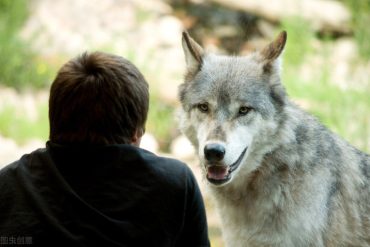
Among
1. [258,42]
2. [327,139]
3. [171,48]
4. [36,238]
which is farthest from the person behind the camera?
[258,42]

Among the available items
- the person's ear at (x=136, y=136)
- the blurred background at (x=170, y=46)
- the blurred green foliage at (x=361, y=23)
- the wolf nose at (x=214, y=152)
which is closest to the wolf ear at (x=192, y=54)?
the wolf nose at (x=214, y=152)

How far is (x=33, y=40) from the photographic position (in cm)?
836

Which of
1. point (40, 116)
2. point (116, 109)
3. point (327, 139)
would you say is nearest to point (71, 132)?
point (116, 109)

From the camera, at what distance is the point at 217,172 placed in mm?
3062

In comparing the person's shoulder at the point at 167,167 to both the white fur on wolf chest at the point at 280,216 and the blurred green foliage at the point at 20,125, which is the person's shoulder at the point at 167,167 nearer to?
the white fur on wolf chest at the point at 280,216

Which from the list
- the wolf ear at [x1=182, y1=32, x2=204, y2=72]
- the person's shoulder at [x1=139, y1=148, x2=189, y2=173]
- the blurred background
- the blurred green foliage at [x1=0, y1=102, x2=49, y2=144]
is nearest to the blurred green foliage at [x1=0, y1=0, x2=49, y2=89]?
the blurred background

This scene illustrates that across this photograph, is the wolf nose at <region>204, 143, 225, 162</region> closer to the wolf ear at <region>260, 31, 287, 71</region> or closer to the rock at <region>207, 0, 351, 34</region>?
the wolf ear at <region>260, 31, 287, 71</region>

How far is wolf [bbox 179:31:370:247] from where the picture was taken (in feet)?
10.5

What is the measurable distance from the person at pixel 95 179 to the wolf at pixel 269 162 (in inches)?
43.3

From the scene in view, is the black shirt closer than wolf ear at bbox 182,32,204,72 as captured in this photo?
Yes

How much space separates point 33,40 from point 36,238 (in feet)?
22.2

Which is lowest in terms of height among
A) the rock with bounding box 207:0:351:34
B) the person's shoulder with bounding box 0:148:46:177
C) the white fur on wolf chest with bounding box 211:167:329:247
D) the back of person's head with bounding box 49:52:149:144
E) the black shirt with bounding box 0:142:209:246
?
the white fur on wolf chest with bounding box 211:167:329:247

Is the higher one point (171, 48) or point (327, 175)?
point (171, 48)

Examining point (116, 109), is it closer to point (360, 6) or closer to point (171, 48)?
point (171, 48)
